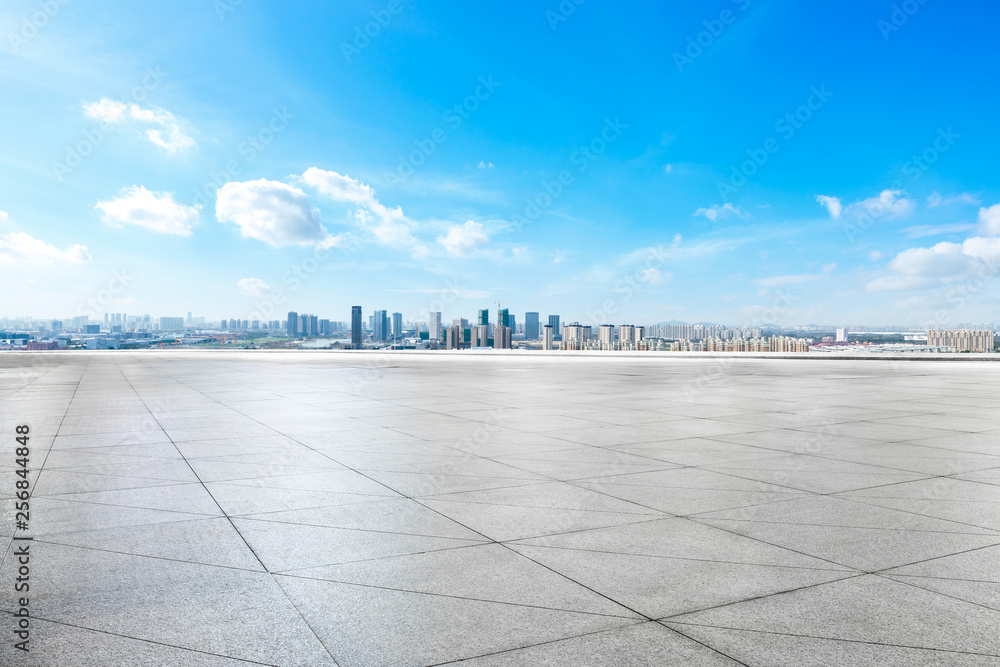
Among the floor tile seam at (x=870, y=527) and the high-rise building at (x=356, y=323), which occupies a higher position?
the high-rise building at (x=356, y=323)

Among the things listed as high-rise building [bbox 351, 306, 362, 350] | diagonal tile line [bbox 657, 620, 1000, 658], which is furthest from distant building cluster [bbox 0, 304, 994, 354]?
diagonal tile line [bbox 657, 620, 1000, 658]

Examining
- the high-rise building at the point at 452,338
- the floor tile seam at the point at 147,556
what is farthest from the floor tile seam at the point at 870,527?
the high-rise building at the point at 452,338

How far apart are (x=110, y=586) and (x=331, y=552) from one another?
4.63 feet

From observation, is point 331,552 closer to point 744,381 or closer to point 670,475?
point 670,475

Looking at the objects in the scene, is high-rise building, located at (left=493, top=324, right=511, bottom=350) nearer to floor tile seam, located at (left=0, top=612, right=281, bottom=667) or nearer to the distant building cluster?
the distant building cluster

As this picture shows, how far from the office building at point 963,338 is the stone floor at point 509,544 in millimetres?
→ 77430

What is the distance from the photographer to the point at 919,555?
15.1ft

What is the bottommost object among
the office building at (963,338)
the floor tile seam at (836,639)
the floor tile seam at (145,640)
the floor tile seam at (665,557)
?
the floor tile seam at (145,640)

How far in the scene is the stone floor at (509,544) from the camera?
11.1 ft

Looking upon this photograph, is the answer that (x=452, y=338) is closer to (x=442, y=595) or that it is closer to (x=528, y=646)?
(x=442, y=595)

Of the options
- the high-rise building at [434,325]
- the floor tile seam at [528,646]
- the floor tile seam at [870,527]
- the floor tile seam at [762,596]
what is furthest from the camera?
the high-rise building at [434,325]

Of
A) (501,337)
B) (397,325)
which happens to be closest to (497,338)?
(501,337)

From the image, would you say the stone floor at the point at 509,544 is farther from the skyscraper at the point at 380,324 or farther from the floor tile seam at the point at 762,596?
the skyscraper at the point at 380,324

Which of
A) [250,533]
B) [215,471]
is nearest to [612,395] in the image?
[215,471]
